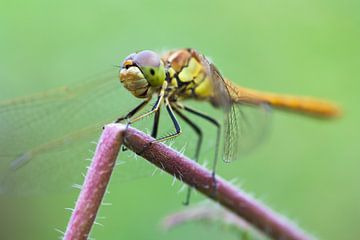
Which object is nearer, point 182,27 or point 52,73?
point 52,73

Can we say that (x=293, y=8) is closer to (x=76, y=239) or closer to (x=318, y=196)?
(x=318, y=196)

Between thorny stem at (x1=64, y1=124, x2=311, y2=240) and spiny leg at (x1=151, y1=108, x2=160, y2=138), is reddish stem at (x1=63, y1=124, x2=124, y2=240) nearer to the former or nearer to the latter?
thorny stem at (x1=64, y1=124, x2=311, y2=240)

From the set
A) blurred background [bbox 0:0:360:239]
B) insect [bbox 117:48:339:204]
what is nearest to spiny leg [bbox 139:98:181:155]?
insect [bbox 117:48:339:204]

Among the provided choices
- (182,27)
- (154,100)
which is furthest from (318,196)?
(154,100)

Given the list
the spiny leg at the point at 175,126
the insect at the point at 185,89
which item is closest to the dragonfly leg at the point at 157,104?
the insect at the point at 185,89

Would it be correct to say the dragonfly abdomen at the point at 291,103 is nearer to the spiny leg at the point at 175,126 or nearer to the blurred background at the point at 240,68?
the spiny leg at the point at 175,126
